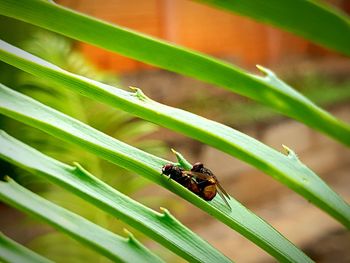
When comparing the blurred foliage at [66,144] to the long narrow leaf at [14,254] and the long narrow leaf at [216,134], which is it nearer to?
the long narrow leaf at [14,254]

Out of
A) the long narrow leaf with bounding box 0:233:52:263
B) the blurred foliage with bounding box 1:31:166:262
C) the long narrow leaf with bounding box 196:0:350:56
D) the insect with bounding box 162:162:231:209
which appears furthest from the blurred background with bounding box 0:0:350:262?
the long narrow leaf with bounding box 196:0:350:56

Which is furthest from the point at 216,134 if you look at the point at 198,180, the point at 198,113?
the point at 198,113

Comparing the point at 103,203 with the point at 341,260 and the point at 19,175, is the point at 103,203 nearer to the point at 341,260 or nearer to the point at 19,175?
the point at 19,175

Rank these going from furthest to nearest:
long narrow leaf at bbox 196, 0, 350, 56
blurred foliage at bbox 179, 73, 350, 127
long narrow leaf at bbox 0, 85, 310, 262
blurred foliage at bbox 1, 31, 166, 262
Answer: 1. blurred foliage at bbox 179, 73, 350, 127
2. blurred foliage at bbox 1, 31, 166, 262
3. long narrow leaf at bbox 0, 85, 310, 262
4. long narrow leaf at bbox 196, 0, 350, 56

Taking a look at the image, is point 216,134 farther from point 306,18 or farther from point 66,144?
point 66,144

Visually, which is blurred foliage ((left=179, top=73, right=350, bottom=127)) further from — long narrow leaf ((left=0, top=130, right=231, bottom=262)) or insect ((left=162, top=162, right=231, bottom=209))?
long narrow leaf ((left=0, top=130, right=231, bottom=262))

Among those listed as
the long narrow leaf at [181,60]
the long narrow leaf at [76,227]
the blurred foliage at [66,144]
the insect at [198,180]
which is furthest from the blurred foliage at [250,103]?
the long narrow leaf at [181,60]

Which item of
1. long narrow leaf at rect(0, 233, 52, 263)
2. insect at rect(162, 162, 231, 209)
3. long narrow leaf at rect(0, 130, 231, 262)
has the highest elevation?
insect at rect(162, 162, 231, 209)
